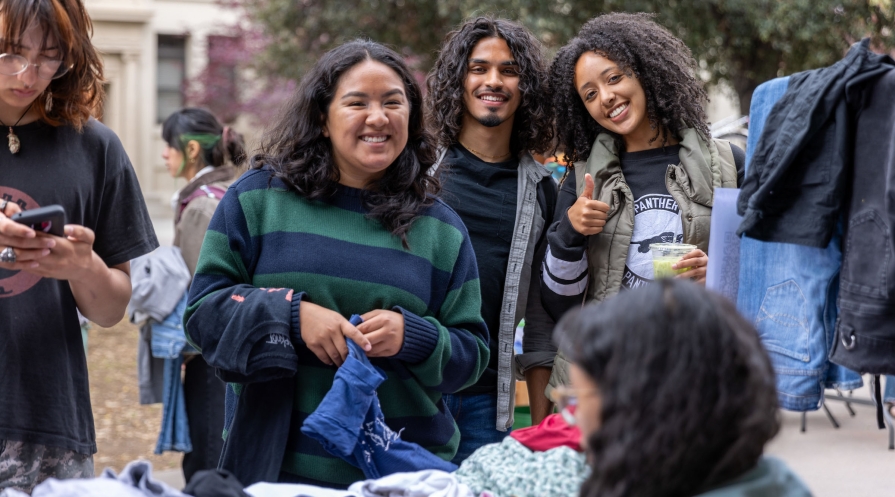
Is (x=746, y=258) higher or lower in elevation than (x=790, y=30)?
lower

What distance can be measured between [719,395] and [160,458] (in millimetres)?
6059

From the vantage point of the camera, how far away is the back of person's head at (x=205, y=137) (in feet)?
17.8

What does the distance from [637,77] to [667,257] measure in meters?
0.73

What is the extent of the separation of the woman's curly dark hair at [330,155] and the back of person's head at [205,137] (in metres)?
2.88

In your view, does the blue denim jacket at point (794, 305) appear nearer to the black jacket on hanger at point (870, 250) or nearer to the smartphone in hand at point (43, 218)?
the black jacket on hanger at point (870, 250)

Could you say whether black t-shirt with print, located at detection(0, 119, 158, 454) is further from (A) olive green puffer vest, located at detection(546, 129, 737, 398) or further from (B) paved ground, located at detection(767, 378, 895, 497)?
(B) paved ground, located at detection(767, 378, 895, 497)

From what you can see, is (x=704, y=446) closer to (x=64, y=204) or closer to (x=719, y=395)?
(x=719, y=395)

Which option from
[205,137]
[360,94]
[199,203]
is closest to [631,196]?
[360,94]

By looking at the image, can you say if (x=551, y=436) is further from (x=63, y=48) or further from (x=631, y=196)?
(x=63, y=48)

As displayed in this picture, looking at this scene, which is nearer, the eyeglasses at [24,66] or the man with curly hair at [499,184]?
the eyeglasses at [24,66]

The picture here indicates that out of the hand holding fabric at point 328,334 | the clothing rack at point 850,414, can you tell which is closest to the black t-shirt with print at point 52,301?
the hand holding fabric at point 328,334

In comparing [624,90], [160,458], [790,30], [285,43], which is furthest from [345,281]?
[285,43]

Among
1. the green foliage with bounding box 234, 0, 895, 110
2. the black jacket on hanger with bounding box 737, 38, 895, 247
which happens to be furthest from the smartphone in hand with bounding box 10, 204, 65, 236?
the green foliage with bounding box 234, 0, 895, 110

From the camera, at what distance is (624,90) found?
3.04 meters
